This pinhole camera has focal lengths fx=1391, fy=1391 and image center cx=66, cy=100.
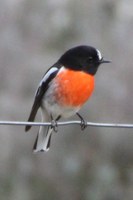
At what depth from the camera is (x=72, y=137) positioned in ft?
33.1

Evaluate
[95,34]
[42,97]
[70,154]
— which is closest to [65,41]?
[95,34]

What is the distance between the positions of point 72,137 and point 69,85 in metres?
1.57

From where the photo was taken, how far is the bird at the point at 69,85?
8.57 metres

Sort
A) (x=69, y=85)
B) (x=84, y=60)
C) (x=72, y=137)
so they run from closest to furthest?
(x=69, y=85) → (x=84, y=60) → (x=72, y=137)

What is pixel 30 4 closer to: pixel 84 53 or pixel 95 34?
pixel 95 34

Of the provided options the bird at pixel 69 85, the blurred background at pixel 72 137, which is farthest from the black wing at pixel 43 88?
the blurred background at pixel 72 137

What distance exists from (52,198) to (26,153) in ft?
1.28

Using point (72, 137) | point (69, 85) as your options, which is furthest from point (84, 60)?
point (72, 137)

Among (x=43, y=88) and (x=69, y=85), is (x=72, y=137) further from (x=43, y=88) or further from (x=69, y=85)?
(x=69, y=85)

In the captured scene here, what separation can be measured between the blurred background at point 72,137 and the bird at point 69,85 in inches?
51.5

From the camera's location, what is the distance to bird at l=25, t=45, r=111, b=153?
8.57 metres

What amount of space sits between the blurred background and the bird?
1.31 m

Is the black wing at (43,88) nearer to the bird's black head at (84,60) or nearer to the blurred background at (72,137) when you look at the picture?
the bird's black head at (84,60)

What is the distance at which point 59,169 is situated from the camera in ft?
33.2
